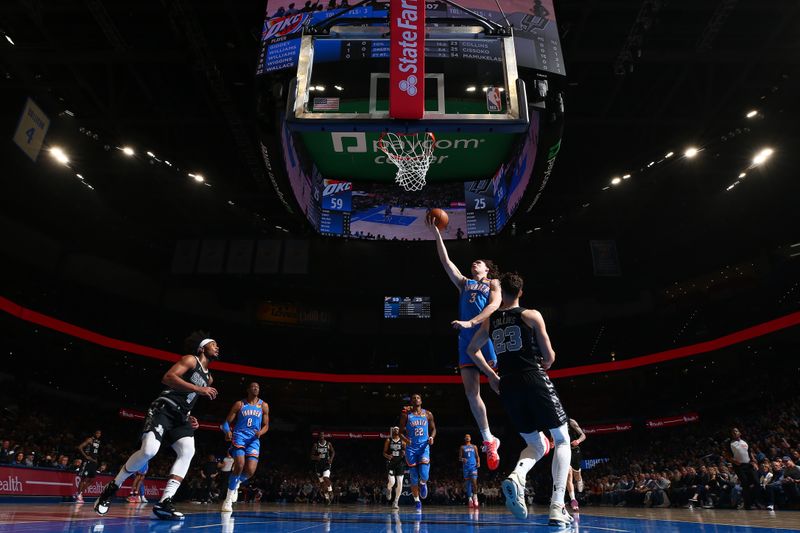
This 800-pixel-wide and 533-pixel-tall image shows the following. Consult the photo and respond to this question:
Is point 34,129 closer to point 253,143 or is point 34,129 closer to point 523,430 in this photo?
point 253,143

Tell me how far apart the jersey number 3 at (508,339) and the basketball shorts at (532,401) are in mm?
240

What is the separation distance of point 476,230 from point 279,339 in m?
21.4

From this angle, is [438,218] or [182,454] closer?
[182,454]

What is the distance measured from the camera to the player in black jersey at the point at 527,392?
4418mm

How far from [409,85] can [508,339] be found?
341cm

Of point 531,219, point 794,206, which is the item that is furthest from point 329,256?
point 794,206

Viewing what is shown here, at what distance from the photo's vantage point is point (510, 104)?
256 inches

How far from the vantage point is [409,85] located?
6340 millimetres

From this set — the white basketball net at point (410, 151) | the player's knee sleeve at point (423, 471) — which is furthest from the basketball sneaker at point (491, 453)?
the white basketball net at point (410, 151)

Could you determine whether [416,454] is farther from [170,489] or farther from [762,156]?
[762,156]

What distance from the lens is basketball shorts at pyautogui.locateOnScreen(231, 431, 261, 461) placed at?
7.92 meters

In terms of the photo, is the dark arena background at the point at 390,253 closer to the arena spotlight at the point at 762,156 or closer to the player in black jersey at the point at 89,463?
the player in black jersey at the point at 89,463

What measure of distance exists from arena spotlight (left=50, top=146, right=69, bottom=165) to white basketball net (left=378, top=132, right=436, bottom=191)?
12.3 meters

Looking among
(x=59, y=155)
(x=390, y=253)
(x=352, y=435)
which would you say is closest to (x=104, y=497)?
(x=59, y=155)
